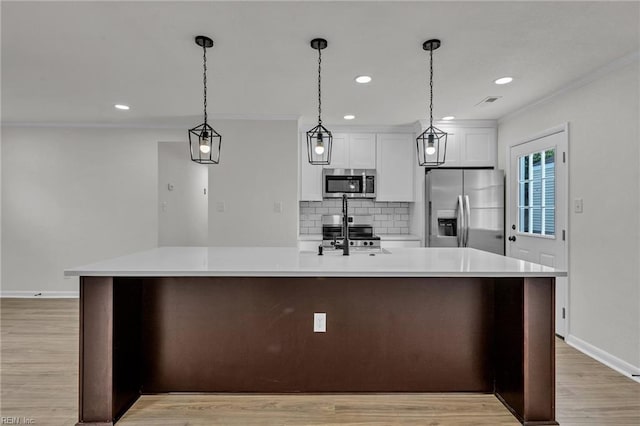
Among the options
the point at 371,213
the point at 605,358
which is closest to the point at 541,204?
the point at 605,358

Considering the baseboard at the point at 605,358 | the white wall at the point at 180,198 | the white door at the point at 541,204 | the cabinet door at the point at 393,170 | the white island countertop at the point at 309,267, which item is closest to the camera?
the white island countertop at the point at 309,267

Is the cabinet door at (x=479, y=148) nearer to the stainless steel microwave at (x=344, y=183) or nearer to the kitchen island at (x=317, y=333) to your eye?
the stainless steel microwave at (x=344, y=183)

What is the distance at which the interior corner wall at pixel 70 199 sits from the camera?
4.86 m

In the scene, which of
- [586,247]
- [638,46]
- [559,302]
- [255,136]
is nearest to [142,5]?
[255,136]

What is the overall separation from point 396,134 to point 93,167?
4.11m

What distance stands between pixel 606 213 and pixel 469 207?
1.46 m

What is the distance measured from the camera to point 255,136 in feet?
14.5

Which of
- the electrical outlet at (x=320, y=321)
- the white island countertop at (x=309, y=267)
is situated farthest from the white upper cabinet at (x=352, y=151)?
the electrical outlet at (x=320, y=321)

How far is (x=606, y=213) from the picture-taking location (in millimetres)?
2842

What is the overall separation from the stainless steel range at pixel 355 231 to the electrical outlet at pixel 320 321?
2223 millimetres

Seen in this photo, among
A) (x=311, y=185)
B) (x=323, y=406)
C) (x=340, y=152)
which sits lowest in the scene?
(x=323, y=406)

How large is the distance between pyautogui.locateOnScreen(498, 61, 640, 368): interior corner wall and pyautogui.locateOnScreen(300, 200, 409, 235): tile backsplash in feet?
7.23

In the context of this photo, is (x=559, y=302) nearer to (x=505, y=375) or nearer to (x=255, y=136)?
(x=505, y=375)

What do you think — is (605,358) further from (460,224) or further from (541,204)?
(460,224)
